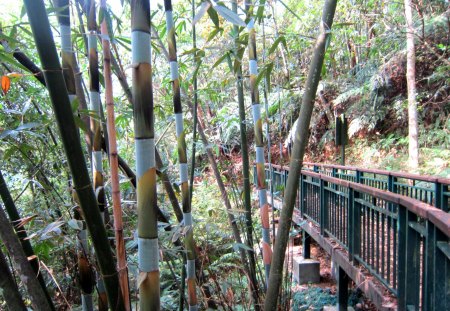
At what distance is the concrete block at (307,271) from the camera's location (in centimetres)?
439

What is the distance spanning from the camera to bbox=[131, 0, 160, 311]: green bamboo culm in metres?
0.71

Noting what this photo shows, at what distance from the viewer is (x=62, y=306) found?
6.00 ft

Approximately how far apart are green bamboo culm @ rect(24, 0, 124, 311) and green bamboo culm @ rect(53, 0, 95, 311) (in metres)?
0.29

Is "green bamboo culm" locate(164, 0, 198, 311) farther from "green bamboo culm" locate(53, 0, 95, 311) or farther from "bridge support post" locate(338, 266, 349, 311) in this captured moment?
"bridge support post" locate(338, 266, 349, 311)

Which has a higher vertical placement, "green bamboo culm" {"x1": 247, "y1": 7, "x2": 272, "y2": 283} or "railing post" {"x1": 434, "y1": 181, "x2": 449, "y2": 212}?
"green bamboo culm" {"x1": 247, "y1": 7, "x2": 272, "y2": 283}

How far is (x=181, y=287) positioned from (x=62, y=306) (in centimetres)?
79

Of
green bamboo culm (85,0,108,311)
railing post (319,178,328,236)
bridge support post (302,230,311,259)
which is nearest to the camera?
green bamboo culm (85,0,108,311)

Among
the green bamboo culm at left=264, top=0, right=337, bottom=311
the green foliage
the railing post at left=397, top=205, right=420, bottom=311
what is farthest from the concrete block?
the green bamboo culm at left=264, top=0, right=337, bottom=311

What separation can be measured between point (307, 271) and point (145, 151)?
4.18 metres

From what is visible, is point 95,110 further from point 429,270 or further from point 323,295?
point 323,295

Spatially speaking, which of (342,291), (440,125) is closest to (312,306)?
(342,291)

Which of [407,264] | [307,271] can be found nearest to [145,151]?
[407,264]

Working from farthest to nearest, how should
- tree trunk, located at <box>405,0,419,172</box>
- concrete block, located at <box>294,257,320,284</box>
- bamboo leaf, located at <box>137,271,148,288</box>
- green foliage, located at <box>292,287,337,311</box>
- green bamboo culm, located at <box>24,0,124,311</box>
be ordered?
tree trunk, located at <box>405,0,419,172</box>, concrete block, located at <box>294,257,320,284</box>, green foliage, located at <box>292,287,337,311</box>, bamboo leaf, located at <box>137,271,148,288</box>, green bamboo culm, located at <box>24,0,124,311</box>

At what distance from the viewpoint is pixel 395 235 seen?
2197 millimetres
